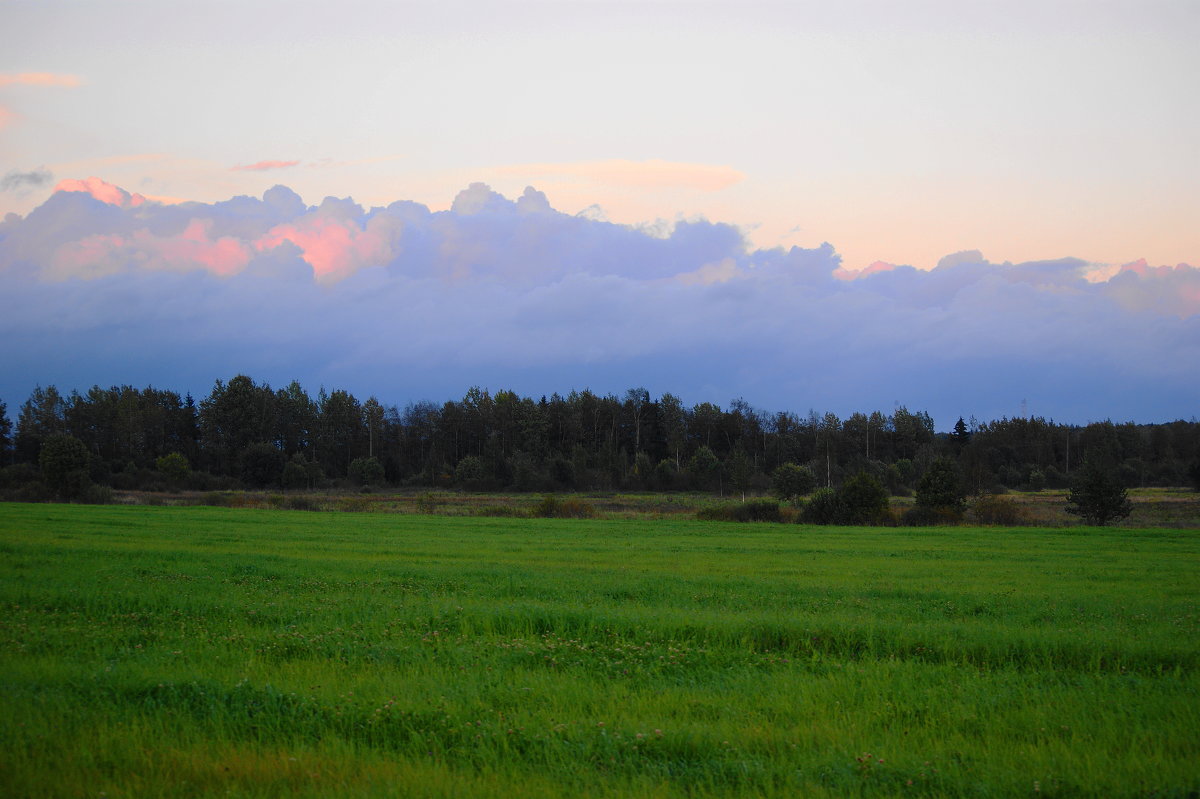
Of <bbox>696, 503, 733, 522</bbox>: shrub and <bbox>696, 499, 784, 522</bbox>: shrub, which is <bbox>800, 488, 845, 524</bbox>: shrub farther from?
<bbox>696, 503, 733, 522</bbox>: shrub

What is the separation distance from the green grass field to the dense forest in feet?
257

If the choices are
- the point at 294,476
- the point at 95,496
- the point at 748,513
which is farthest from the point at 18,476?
the point at 748,513

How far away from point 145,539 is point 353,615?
17.9 meters

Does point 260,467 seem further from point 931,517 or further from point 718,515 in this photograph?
point 931,517

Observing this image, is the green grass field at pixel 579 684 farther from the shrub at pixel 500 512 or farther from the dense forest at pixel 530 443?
the dense forest at pixel 530 443

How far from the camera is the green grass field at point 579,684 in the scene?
5691 millimetres

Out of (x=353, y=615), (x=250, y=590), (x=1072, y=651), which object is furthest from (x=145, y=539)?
(x=1072, y=651)

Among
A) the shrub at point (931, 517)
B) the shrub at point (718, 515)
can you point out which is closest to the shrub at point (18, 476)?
the shrub at point (718, 515)

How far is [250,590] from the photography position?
45.8 feet

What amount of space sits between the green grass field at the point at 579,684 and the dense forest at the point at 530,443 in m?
78.5

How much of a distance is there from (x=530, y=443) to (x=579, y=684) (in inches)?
4623

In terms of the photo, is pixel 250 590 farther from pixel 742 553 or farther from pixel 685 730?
pixel 742 553

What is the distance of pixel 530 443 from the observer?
124750 millimetres

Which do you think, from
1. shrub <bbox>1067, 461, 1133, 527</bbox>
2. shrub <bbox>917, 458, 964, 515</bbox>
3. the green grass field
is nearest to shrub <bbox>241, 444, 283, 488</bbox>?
shrub <bbox>917, 458, 964, 515</bbox>
